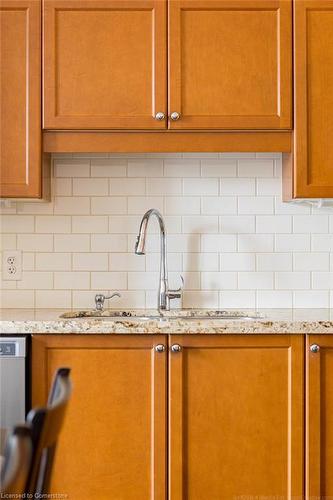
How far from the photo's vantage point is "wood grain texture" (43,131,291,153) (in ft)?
8.36

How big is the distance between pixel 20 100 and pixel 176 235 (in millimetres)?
914

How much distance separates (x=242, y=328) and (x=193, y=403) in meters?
0.34

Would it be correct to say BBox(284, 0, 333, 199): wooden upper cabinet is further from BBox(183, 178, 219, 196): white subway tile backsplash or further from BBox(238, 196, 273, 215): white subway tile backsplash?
BBox(183, 178, 219, 196): white subway tile backsplash

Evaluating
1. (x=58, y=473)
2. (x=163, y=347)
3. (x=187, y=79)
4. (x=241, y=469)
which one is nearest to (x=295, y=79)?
(x=187, y=79)

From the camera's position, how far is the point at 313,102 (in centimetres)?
252

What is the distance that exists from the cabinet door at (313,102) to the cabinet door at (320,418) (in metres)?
0.66

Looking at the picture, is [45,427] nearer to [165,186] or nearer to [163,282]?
[163,282]

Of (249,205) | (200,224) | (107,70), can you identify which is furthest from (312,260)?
(107,70)

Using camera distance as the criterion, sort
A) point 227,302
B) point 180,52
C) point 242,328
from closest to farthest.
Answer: point 242,328 < point 180,52 < point 227,302

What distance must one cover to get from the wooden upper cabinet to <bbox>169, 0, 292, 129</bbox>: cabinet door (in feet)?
0.15

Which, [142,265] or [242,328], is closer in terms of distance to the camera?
[242,328]

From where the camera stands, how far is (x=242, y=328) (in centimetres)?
226

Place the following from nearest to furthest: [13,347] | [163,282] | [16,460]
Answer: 1. [16,460]
2. [13,347]
3. [163,282]

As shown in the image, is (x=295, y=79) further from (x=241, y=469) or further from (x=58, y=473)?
(x=58, y=473)
